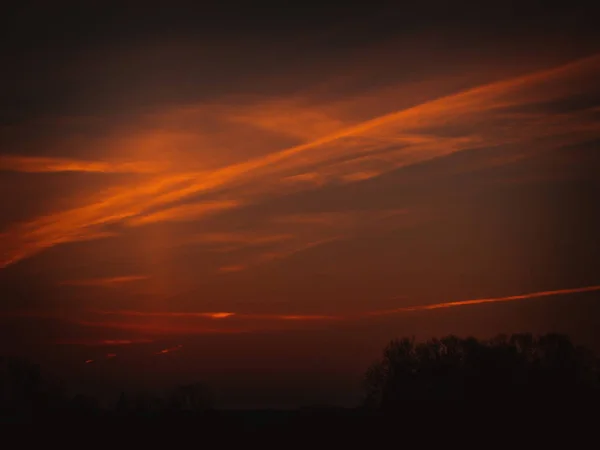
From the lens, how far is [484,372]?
79312 millimetres

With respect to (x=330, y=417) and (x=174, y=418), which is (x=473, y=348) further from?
(x=174, y=418)

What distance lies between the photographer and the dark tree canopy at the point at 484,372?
74250 millimetres

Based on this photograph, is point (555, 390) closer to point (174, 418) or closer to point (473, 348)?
point (473, 348)

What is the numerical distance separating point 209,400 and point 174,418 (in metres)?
24.4

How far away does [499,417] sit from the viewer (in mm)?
62531

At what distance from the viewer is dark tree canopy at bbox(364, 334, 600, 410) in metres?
74.2

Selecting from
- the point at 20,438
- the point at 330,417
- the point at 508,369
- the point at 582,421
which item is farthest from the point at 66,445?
the point at 508,369

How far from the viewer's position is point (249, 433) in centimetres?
6266

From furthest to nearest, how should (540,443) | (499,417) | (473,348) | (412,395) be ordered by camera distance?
(473,348) → (412,395) → (499,417) → (540,443)

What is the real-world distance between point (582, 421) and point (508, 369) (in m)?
19.3

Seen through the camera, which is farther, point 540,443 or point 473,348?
point 473,348

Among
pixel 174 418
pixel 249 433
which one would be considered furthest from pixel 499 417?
pixel 174 418

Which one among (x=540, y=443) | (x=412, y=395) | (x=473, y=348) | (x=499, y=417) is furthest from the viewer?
(x=473, y=348)

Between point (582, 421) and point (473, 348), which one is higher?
point (473, 348)
